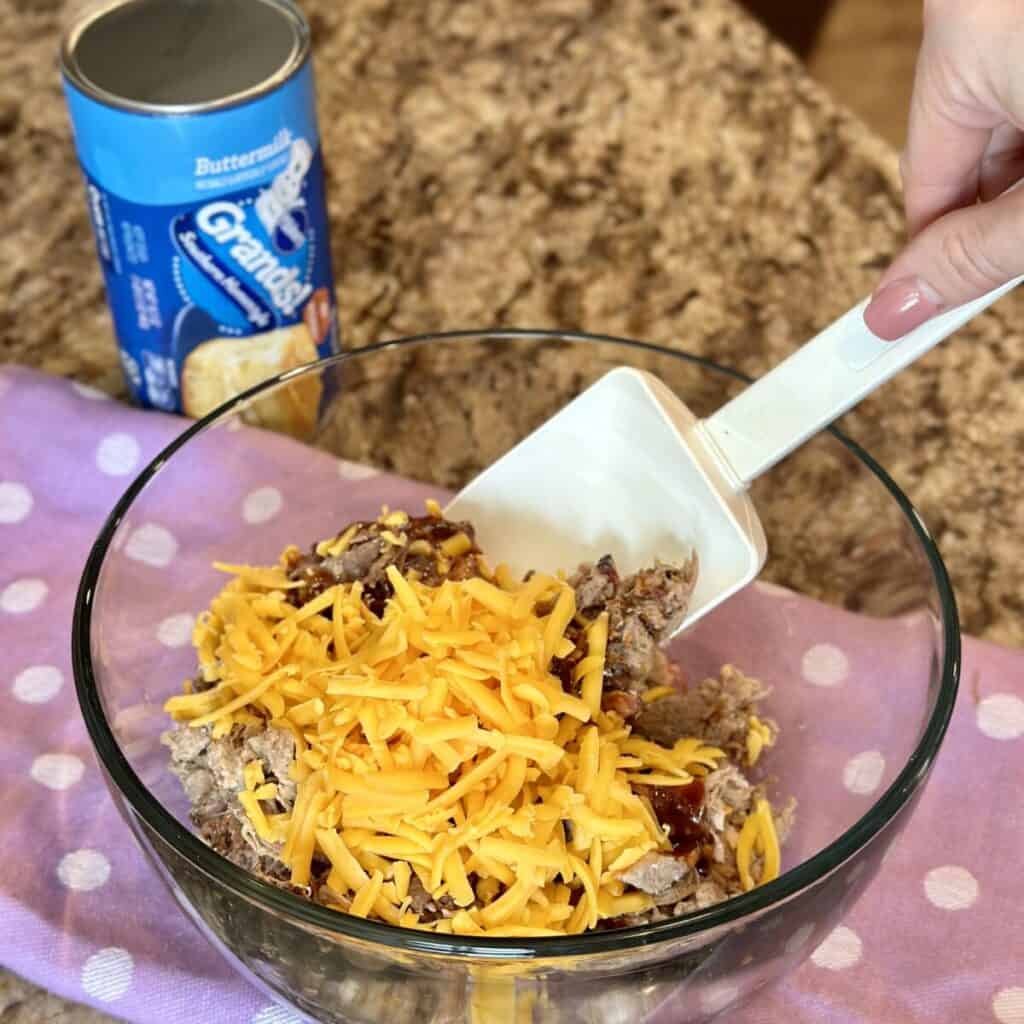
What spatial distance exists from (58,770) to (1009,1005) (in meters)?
0.61

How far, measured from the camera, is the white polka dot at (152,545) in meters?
0.96

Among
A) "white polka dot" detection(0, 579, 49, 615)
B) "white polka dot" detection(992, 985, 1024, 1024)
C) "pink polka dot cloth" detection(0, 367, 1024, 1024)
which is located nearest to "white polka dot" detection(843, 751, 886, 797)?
"pink polka dot cloth" detection(0, 367, 1024, 1024)

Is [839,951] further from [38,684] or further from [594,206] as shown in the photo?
[594,206]

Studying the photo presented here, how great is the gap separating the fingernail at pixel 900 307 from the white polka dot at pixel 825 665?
0.26 meters

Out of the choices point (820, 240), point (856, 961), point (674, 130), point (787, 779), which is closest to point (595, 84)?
point (674, 130)

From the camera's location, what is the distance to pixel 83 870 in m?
0.82

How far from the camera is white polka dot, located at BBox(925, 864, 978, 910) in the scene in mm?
814

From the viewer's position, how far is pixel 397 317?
124cm

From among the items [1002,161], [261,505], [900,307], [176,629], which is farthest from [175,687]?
[1002,161]

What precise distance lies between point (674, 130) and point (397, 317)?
15.0 inches

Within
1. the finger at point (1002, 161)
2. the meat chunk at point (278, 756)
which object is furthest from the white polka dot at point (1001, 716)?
the meat chunk at point (278, 756)

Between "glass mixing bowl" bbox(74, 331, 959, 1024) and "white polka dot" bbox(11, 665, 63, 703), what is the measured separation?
0.06 m

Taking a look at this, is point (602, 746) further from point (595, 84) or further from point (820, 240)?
point (595, 84)

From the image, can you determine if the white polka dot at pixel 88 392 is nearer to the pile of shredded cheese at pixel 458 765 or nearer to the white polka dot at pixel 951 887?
the pile of shredded cheese at pixel 458 765
